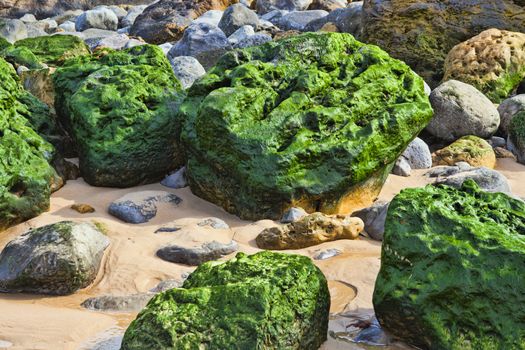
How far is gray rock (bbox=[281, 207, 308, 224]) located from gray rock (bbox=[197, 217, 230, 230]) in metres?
0.47

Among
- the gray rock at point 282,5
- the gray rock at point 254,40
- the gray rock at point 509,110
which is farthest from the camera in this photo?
the gray rock at point 282,5

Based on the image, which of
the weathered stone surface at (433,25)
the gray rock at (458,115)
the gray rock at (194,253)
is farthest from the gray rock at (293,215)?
the weathered stone surface at (433,25)

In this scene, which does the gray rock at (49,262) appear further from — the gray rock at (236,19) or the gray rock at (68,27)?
the gray rock at (68,27)

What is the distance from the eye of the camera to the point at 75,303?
15.4ft

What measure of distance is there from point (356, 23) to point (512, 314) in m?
10.3

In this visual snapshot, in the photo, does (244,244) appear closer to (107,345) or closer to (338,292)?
(338,292)

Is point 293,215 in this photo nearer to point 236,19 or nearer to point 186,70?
point 186,70

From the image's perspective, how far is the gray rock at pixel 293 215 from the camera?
5.89 meters

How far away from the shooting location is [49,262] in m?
4.82

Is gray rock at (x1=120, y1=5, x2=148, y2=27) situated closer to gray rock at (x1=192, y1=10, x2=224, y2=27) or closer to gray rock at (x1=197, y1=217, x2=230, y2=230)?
gray rock at (x1=192, y1=10, x2=224, y2=27)

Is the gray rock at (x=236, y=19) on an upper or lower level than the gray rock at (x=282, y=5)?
upper

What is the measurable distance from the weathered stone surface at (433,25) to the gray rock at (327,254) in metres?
5.93

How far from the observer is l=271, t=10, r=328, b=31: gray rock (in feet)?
54.1

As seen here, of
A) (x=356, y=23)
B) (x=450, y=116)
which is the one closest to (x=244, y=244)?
(x=450, y=116)
